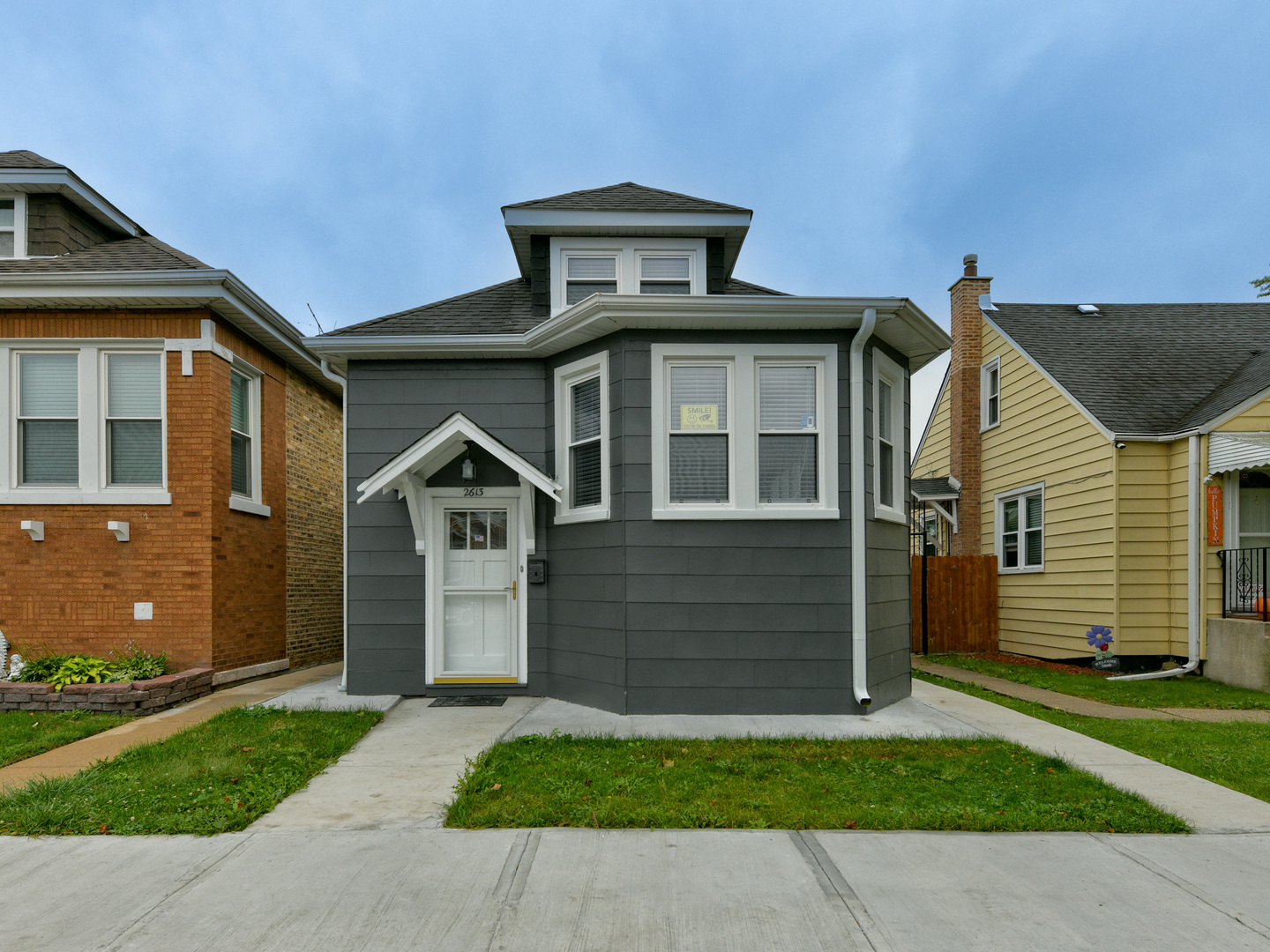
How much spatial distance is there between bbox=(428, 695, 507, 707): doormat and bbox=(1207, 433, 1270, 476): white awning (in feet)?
32.3

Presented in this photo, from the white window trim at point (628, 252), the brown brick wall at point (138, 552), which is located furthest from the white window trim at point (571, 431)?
the brown brick wall at point (138, 552)

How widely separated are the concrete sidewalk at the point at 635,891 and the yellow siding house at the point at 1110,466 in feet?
25.8

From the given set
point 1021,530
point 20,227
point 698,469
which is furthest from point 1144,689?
point 20,227

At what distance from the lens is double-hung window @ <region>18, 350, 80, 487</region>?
882 centimetres

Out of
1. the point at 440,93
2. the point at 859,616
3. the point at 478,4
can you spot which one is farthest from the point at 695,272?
the point at 440,93

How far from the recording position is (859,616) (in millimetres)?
7434

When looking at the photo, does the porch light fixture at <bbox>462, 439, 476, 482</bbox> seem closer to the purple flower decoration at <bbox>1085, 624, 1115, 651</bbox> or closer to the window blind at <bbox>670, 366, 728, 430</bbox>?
the window blind at <bbox>670, 366, 728, 430</bbox>

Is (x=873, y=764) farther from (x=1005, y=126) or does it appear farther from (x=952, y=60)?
(x=1005, y=126)

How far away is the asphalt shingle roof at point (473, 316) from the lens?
336 inches

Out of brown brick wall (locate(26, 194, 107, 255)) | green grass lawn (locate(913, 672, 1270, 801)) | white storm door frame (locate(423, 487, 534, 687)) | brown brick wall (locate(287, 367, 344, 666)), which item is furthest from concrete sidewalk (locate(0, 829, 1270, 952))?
brown brick wall (locate(26, 194, 107, 255))

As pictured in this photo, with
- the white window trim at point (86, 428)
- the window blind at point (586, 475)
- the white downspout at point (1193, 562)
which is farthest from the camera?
the white downspout at point (1193, 562)

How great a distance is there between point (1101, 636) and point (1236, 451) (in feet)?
10.2

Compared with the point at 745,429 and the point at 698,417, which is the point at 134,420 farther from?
the point at 745,429

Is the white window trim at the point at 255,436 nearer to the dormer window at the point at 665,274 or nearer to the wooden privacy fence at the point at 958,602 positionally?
the dormer window at the point at 665,274
